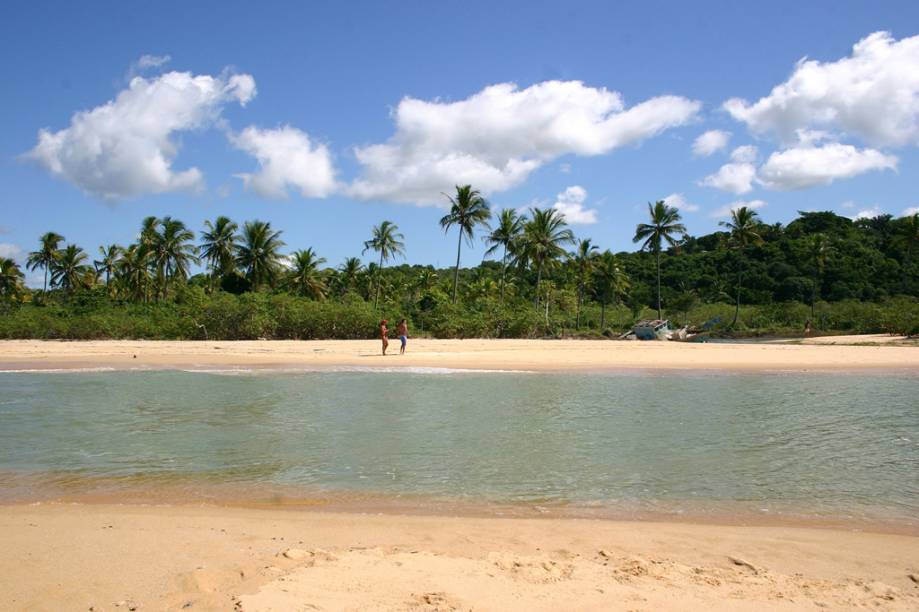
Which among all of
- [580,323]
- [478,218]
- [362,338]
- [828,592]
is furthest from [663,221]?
[828,592]

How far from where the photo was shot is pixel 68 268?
58.1 m

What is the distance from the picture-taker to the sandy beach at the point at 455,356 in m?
23.9

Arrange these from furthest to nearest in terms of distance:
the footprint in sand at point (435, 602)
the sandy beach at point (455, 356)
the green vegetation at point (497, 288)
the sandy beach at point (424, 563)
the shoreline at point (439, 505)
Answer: the green vegetation at point (497, 288) → the sandy beach at point (455, 356) → the shoreline at point (439, 505) → the sandy beach at point (424, 563) → the footprint in sand at point (435, 602)

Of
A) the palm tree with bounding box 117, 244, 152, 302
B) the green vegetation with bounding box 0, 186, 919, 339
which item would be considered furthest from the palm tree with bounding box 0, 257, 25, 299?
the palm tree with bounding box 117, 244, 152, 302

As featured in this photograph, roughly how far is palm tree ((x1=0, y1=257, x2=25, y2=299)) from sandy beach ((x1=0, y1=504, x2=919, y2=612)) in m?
62.8

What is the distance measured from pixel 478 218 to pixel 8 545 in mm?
43002

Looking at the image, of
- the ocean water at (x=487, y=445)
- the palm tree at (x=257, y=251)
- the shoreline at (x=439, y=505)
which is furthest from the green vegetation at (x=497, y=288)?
the shoreline at (x=439, y=505)

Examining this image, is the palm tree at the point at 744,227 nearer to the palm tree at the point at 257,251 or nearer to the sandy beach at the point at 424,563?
the palm tree at the point at 257,251

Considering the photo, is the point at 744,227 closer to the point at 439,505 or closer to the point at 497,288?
the point at 497,288

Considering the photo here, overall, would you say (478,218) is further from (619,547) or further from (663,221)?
(619,547)

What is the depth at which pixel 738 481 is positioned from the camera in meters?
7.74

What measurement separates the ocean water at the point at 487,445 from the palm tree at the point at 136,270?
38580 millimetres

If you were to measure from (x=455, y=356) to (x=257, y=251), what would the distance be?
2644 centimetres

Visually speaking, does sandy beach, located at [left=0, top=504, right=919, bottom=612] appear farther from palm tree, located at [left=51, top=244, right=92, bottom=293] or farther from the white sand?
A: palm tree, located at [left=51, top=244, right=92, bottom=293]
